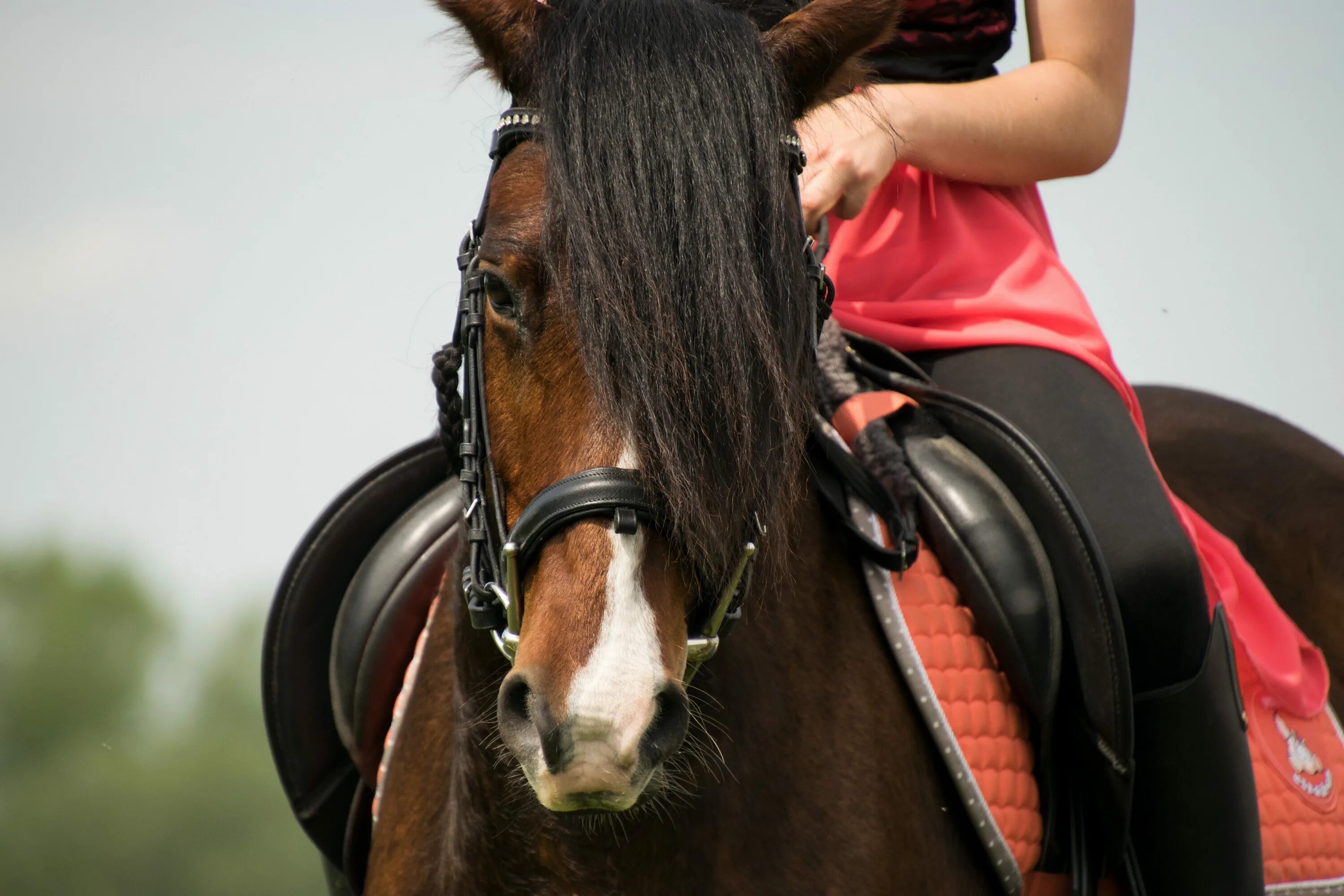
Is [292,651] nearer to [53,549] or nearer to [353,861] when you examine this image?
[353,861]

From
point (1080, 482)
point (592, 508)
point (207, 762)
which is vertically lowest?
point (207, 762)

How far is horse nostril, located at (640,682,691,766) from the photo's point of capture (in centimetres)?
131

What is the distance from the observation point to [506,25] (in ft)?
5.84

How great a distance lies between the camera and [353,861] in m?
2.46

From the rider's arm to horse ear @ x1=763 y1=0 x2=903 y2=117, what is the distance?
7.8 inches

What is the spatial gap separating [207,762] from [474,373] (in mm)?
12032

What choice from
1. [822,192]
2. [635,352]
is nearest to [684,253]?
[635,352]

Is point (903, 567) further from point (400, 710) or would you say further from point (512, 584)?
point (400, 710)

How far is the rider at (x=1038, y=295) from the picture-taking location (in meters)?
2.15

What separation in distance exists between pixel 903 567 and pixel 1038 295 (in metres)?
0.86

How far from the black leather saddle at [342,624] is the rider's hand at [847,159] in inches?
37.0

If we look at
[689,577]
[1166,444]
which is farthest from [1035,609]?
[1166,444]

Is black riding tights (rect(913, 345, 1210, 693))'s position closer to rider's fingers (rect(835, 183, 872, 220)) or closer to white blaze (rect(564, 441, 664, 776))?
rider's fingers (rect(835, 183, 872, 220))

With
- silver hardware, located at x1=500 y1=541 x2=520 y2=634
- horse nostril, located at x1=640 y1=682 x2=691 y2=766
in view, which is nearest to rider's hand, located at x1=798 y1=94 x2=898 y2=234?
silver hardware, located at x1=500 y1=541 x2=520 y2=634
